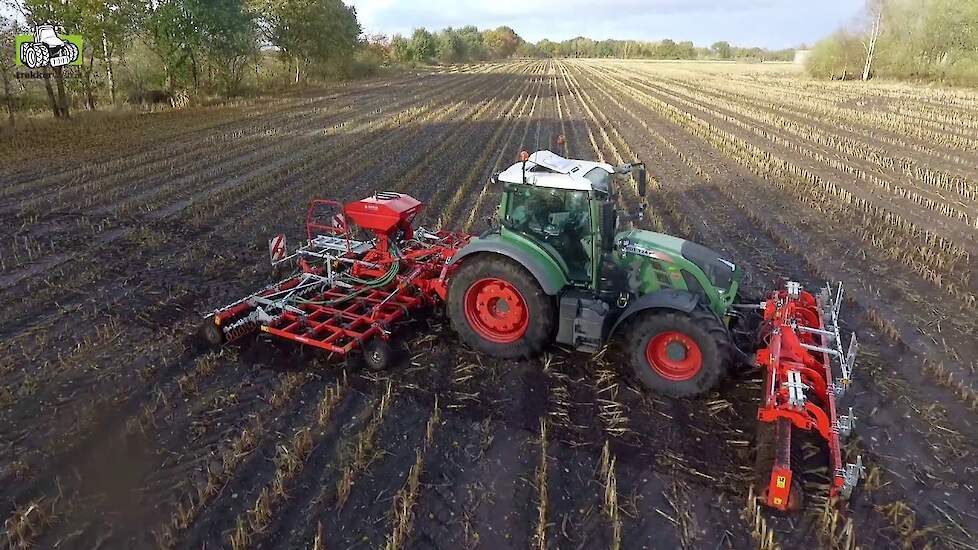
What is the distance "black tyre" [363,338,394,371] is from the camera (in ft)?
19.0

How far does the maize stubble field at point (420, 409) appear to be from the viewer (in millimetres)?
Result: 4066

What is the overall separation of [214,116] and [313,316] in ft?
65.7

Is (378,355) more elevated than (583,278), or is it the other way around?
(583,278)

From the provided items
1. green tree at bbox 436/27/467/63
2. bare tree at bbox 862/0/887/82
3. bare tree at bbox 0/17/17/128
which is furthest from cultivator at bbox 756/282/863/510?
green tree at bbox 436/27/467/63

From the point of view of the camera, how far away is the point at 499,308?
6035mm

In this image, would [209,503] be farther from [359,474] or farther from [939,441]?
[939,441]

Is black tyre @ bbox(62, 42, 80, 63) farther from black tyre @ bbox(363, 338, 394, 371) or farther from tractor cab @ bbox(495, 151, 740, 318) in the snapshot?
tractor cab @ bbox(495, 151, 740, 318)

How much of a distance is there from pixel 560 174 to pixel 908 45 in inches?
1909

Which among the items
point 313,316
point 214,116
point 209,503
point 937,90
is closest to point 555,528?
point 209,503

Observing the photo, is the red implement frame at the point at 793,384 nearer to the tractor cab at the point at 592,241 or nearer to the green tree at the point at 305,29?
the tractor cab at the point at 592,241

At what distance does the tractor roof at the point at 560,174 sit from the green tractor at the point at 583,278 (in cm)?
1

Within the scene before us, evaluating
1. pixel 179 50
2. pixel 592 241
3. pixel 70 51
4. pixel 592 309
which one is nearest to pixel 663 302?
pixel 592 309

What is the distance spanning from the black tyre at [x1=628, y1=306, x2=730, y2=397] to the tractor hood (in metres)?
0.55

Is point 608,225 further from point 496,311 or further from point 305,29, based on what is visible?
point 305,29
